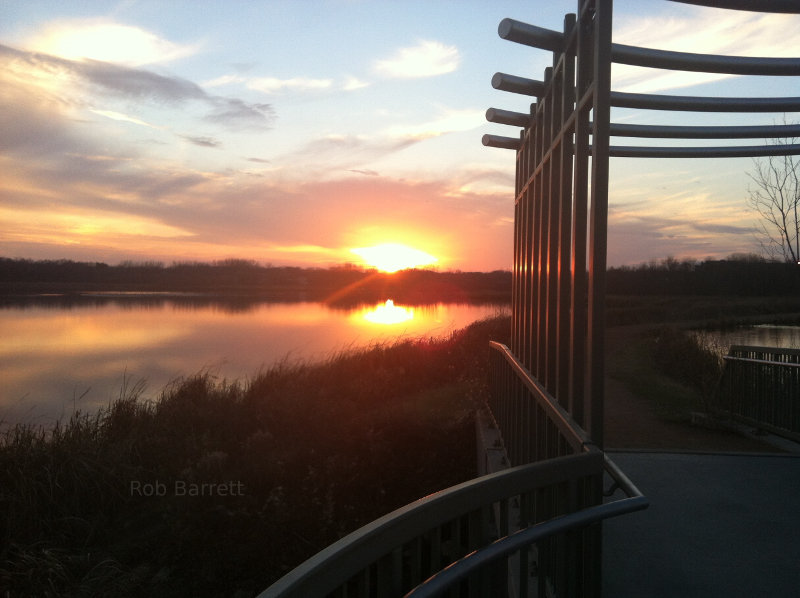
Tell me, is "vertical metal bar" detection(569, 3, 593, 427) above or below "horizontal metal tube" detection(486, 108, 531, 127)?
below

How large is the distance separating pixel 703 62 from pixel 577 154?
1680 millimetres

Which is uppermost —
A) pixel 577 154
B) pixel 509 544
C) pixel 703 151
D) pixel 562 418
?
pixel 703 151

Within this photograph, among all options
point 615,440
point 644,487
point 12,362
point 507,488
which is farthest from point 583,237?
point 12,362

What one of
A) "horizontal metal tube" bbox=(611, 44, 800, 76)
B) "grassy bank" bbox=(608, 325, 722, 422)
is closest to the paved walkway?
"horizontal metal tube" bbox=(611, 44, 800, 76)

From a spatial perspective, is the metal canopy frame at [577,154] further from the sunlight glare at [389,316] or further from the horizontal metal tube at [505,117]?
the sunlight glare at [389,316]

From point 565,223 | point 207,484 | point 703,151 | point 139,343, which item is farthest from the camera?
point 139,343

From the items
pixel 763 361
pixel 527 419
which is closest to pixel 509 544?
pixel 527 419

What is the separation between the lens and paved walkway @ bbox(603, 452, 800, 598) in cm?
295

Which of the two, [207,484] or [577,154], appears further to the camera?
[207,484]

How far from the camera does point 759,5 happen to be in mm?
3059

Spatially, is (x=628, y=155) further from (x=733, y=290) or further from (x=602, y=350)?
(x=733, y=290)

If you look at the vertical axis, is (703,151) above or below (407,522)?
above

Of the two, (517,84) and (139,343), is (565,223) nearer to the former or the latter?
(517,84)

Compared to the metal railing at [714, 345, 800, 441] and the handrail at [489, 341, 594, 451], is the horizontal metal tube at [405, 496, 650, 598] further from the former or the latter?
the metal railing at [714, 345, 800, 441]
